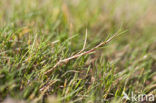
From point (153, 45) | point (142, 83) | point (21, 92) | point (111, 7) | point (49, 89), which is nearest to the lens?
point (21, 92)

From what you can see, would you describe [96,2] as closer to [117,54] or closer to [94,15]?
[94,15]

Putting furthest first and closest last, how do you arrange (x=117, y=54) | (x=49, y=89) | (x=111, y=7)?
1. (x=111, y=7)
2. (x=117, y=54)
3. (x=49, y=89)

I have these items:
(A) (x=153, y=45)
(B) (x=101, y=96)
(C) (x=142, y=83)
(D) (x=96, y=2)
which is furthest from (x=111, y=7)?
(B) (x=101, y=96)

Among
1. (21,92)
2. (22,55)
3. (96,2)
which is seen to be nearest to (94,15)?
(96,2)

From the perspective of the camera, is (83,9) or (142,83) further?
(83,9)

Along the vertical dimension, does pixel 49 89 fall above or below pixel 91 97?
above

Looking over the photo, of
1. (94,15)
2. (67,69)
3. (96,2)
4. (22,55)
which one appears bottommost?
(67,69)
